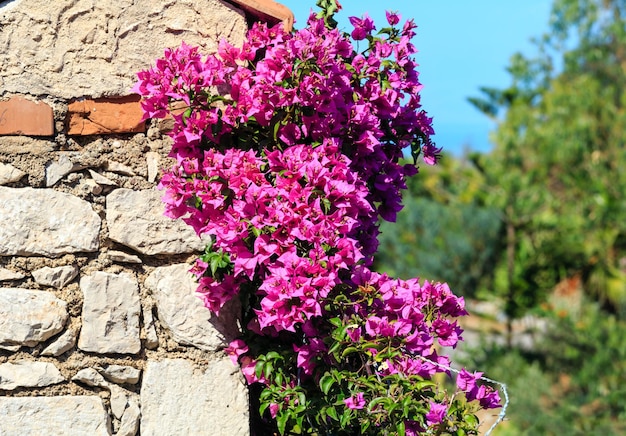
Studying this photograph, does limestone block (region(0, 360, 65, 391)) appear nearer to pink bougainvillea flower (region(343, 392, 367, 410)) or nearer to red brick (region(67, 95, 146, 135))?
red brick (region(67, 95, 146, 135))

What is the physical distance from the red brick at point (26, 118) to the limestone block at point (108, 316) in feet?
1.34

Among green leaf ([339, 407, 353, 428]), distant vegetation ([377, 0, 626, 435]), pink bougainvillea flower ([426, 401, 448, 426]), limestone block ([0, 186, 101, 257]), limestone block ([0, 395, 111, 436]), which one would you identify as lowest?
limestone block ([0, 395, 111, 436])

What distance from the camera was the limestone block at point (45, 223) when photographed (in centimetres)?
210

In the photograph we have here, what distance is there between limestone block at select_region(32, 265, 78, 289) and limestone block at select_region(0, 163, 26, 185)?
0.80ft

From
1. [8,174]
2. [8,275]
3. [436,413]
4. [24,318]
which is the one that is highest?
[8,174]

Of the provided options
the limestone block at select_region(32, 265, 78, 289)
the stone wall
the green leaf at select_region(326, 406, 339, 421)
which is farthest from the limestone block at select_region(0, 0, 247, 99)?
the green leaf at select_region(326, 406, 339, 421)

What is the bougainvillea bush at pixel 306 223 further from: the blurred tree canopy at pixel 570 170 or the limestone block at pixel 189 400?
the blurred tree canopy at pixel 570 170

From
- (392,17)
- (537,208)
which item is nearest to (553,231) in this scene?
(537,208)

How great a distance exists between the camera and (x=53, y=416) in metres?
2.11

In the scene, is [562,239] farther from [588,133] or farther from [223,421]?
[223,421]

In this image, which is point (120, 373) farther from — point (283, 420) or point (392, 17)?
point (392, 17)

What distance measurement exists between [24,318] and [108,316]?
211 millimetres

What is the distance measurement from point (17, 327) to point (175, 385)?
1.42 feet

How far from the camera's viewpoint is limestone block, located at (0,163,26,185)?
211 cm
